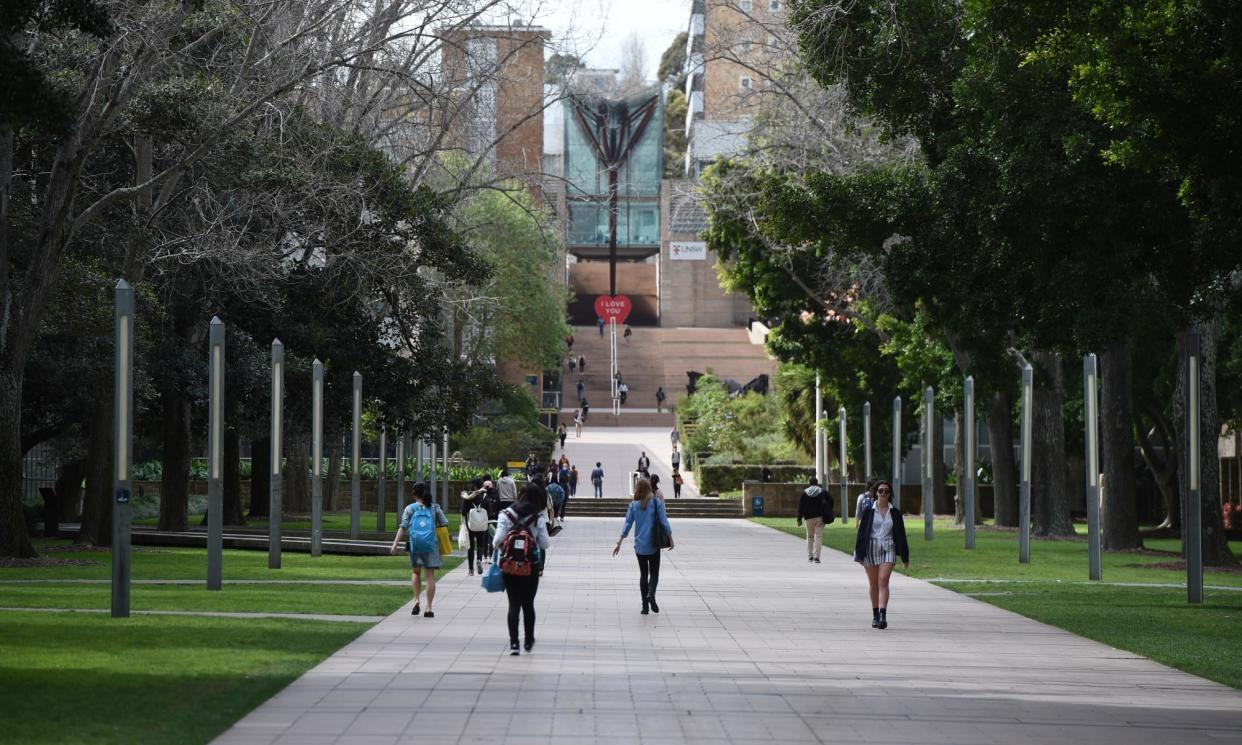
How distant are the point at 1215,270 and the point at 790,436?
45.7 meters

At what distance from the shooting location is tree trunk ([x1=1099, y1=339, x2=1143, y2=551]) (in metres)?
31.8

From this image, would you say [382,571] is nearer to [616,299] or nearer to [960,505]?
[960,505]

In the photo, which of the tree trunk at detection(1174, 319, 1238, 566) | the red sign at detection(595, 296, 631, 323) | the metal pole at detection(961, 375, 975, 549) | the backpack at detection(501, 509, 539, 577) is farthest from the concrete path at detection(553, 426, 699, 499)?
the backpack at detection(501, 509, 539, 577)

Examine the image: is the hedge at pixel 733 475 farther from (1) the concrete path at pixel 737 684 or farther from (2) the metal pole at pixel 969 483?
(1) the concrete path at pixel 737 684

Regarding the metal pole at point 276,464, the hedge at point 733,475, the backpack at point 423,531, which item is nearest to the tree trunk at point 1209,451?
the metal pole at point 276,464

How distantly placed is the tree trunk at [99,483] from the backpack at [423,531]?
12.9m

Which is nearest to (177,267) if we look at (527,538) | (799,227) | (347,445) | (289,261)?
(289,261)

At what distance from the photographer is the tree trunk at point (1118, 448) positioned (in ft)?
104

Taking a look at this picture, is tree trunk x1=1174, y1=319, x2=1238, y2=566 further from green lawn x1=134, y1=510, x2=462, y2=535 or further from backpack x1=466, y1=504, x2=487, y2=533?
green lawn x1=134, y1=510, x2=462, y2=535

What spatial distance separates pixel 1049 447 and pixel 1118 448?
6.93m

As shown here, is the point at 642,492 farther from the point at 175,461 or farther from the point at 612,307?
the point at 612,307

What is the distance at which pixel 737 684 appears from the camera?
11906 mm

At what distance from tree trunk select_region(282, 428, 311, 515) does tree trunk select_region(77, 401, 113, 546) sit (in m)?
17.3

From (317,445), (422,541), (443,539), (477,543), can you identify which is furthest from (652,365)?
(422,541)
